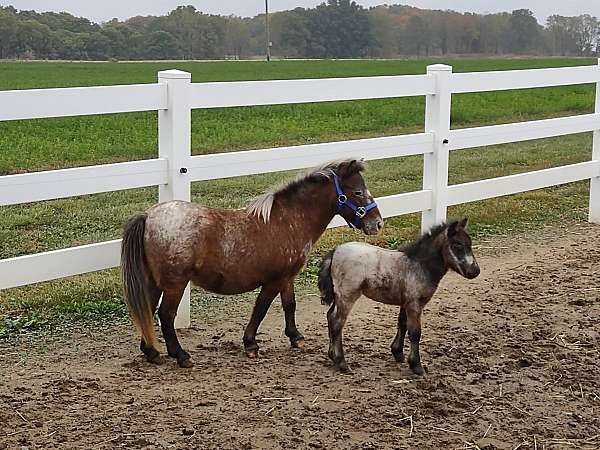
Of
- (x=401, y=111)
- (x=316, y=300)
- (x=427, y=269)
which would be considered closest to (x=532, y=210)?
(x=316, y=300)

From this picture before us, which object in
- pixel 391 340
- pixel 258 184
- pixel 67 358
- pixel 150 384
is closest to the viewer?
pixel 150 384

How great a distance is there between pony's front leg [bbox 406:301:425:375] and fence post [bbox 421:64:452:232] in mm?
2210

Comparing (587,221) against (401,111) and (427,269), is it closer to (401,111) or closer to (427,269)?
(427,269)

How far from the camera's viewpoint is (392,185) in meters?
10.6

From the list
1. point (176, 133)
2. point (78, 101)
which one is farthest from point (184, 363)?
point (78, 101)

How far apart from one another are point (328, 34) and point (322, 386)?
290ft

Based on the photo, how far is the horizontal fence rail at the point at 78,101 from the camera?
4605 mm

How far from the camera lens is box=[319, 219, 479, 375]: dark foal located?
4746 mm

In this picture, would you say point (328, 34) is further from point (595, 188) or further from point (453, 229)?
point (453, 229)

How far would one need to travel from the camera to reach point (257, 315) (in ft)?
16.3

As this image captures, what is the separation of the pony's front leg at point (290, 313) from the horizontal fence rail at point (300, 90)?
46.9 inches

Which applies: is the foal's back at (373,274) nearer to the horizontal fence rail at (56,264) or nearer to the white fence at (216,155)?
the white fence at (216,155)

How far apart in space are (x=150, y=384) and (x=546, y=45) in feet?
282

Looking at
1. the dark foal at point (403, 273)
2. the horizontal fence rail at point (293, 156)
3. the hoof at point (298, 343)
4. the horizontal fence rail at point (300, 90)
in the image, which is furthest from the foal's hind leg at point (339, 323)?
the horizontal fence rail at point (300, 90)
